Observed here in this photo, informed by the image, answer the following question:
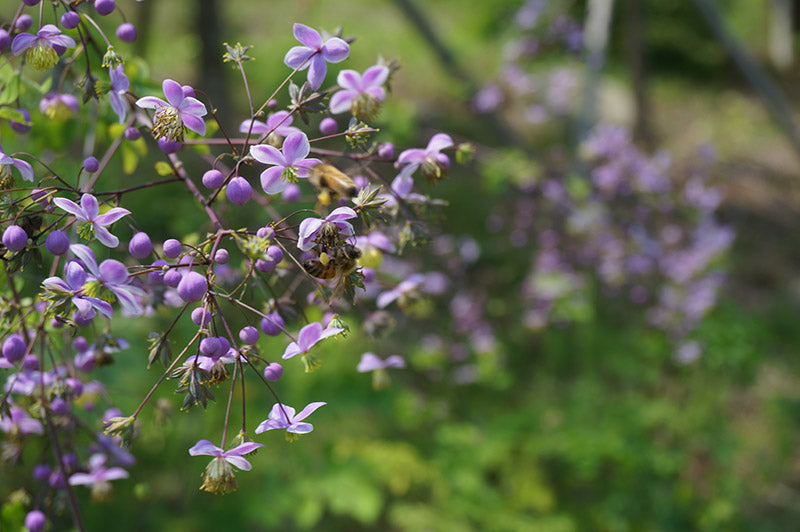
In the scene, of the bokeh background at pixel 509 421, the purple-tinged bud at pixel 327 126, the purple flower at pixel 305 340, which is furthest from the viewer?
the bokeh background at pixel 509 421

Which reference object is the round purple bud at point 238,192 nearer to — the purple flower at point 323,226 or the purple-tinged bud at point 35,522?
the purple flower at point 323,226

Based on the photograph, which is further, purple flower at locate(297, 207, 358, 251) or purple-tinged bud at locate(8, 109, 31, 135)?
purple-tinged bud at locate(8, 109, 31, 135)

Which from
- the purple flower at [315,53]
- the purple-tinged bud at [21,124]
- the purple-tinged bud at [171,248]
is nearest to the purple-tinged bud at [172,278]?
the purple-tinged bud at [171,248]

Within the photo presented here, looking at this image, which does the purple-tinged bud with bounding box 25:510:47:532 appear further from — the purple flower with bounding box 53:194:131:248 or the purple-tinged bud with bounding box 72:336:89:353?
the purple flower with bounding box 53:194:131:248

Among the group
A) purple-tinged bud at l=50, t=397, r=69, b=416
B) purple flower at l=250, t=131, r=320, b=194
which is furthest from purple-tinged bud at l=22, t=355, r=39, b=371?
purple flower at l=250, t=131, r=320, b=194

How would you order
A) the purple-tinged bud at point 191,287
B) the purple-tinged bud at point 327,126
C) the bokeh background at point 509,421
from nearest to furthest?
the purple-tinged bud at point 191,287 < the purple-tinged bud at point 327,126 < the bokeh background at point 509,421
